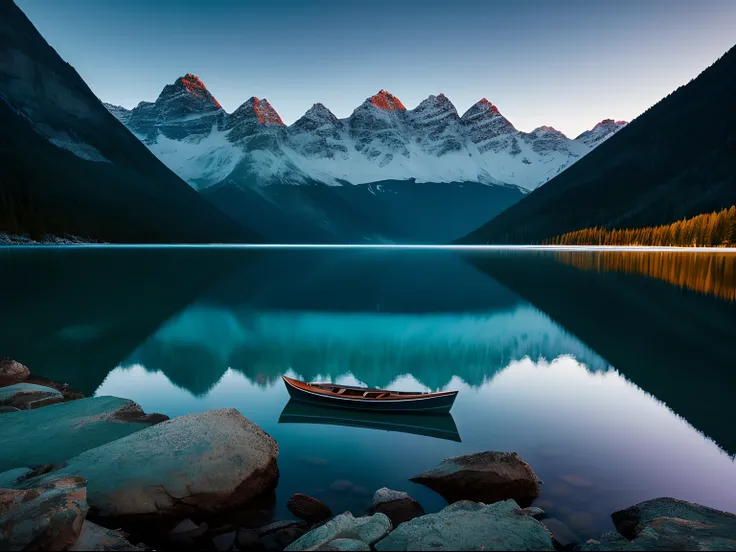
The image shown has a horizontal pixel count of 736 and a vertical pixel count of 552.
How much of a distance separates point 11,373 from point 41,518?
788 inches

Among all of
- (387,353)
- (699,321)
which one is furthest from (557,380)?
(699,321)

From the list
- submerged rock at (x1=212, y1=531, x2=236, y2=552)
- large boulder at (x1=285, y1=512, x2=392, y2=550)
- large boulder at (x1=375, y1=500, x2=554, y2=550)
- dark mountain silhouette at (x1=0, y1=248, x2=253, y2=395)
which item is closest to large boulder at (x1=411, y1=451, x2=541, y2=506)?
large boulder at (x1=375, y1=500, x2=554, y2=550)

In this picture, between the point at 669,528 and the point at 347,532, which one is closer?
the point at 347,532

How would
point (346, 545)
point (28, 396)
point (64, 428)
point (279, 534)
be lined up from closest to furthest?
point (346, 545) < point (279, 534) < point (64, 428) < point (28, 396)

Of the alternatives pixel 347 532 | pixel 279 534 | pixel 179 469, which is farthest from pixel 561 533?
pixel 179 469

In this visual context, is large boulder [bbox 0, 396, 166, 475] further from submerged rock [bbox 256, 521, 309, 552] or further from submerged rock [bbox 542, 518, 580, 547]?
submerged rock [bbox 542, 518, 580, 547]

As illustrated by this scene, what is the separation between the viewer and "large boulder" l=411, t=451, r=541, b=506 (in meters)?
13.7

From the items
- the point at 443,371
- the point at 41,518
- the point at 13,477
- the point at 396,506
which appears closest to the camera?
the point at 41,518

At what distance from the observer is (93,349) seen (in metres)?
34.2

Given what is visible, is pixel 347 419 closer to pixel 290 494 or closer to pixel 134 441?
pixel 290 494

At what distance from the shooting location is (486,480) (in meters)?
14.0

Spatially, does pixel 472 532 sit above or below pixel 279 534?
above

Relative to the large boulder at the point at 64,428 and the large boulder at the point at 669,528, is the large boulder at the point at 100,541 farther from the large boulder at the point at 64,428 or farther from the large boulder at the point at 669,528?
the large boulder at the point at 669,528

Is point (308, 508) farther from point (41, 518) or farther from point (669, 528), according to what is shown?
point (669, 528)
